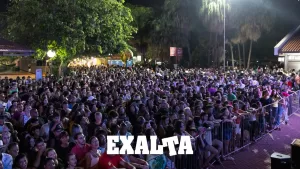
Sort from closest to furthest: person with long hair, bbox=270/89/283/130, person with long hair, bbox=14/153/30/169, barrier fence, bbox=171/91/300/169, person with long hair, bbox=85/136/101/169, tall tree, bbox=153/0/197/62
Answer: person with long hair, bbox=14/153/30/169, person with long hair, bbox=85/136/101/169, barrier fence, bbox=171/91/300/169, person with long hair, bbox=270/89/283/130, tall tree, bbox=153/0/197/62

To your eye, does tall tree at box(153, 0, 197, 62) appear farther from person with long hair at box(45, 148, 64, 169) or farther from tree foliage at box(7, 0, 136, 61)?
person with long hair at box(45, 148, 64, 169)

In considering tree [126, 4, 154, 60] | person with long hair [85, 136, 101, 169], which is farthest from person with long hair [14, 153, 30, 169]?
tree [126, 4, 154, 60]

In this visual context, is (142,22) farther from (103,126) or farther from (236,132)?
(103,126)

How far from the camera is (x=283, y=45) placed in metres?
33.0

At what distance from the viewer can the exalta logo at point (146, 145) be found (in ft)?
22.4

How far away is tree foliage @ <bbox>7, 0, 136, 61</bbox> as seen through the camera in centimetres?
2314

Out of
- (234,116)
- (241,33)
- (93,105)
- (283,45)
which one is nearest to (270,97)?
(234,116)

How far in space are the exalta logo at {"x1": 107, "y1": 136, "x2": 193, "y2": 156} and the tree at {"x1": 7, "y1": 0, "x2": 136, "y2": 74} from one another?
665 inches

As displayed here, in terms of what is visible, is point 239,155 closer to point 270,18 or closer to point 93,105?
point 93,105

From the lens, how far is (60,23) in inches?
904

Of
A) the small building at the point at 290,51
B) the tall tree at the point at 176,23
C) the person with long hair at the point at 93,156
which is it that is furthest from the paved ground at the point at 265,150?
the tall tree at the point at 176,23

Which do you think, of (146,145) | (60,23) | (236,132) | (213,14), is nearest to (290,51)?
(213,14)

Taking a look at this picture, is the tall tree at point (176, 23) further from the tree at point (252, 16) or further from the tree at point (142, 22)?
the tree at point (252, 16)

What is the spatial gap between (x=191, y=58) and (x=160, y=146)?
34.5 m
